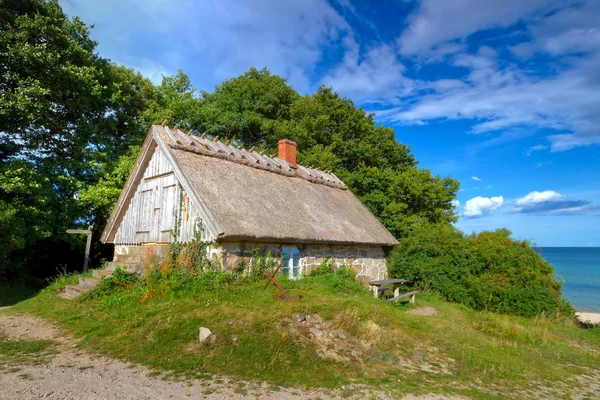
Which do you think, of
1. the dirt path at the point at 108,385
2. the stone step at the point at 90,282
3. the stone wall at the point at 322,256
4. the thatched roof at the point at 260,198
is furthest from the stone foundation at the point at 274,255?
the dirt path at the point at 108,385

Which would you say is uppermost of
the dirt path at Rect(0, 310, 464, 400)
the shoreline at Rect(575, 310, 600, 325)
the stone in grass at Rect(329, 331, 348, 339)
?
the stone in grass at Rect(329, 331, 348, 339)

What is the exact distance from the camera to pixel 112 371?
18.1ft

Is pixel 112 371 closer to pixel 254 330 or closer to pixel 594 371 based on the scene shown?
pixel 254 330

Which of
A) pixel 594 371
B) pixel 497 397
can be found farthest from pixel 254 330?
pixel 594 371

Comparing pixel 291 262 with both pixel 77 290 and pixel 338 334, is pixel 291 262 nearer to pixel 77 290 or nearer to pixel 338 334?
pixel 338 334

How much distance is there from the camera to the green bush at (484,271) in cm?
1264

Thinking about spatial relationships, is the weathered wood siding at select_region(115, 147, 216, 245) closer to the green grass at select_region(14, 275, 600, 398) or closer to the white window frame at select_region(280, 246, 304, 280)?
the green grass at select_region(14, 275, 600, 398)

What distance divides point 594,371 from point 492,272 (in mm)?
6791

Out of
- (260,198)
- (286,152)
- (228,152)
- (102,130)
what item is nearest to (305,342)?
(260,198)

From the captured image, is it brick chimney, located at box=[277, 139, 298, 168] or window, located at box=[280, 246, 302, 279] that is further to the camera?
brick chimney, located at box=[277, 139, 298, 168]

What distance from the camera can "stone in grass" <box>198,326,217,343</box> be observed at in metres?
6.52

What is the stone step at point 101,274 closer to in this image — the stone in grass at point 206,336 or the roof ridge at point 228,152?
the roof ridge at point 228,152

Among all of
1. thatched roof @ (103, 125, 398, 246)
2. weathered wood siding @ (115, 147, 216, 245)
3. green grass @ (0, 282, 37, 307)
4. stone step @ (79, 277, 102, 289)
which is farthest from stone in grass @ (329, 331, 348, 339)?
green grass @ (0, 282, 37, 307)

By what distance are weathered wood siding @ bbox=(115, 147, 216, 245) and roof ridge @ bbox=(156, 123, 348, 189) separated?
77 centimetres
